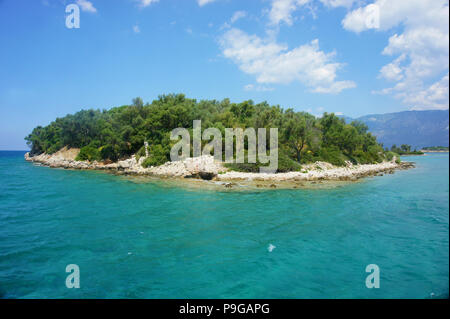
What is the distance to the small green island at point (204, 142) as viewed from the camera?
3178 cm

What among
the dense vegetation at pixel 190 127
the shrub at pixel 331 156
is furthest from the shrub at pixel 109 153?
the shrub at pixel 331 156

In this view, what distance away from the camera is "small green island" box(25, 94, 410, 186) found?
31781 millimetres

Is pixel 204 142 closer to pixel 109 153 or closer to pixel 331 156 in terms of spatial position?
pixel 331 156

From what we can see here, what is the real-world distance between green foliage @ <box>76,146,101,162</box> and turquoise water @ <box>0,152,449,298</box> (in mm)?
31541

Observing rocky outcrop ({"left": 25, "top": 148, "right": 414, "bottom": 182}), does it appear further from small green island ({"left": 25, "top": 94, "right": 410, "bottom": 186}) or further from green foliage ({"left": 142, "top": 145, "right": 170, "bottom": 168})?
green foliage ({"left": 142, "top": 145, "right": 170, "bottom": 168})

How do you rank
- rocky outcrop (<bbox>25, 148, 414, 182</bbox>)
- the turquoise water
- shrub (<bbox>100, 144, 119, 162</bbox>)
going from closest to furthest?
the turquoise water < rocky outcrop (<bbox>25, 148, 414, 182</bbox>) < shrub (<bbox>100, 144, 119, 162</bbox>)

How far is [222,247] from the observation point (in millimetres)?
10109

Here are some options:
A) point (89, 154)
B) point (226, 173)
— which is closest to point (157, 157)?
point (226, 173)

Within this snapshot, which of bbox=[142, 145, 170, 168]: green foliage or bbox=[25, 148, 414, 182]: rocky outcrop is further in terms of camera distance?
bbox=[142, 145, 170, 168]: green foliage

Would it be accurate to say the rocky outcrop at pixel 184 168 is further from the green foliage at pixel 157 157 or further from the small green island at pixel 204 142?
the green foliage at pixel 157 157

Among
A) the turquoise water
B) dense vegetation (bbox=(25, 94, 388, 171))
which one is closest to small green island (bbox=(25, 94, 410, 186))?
dense vegetation (bbox=(25, 94, 388, 171))

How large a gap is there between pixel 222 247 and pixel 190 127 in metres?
33.3

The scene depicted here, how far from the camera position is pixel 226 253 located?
956cm
